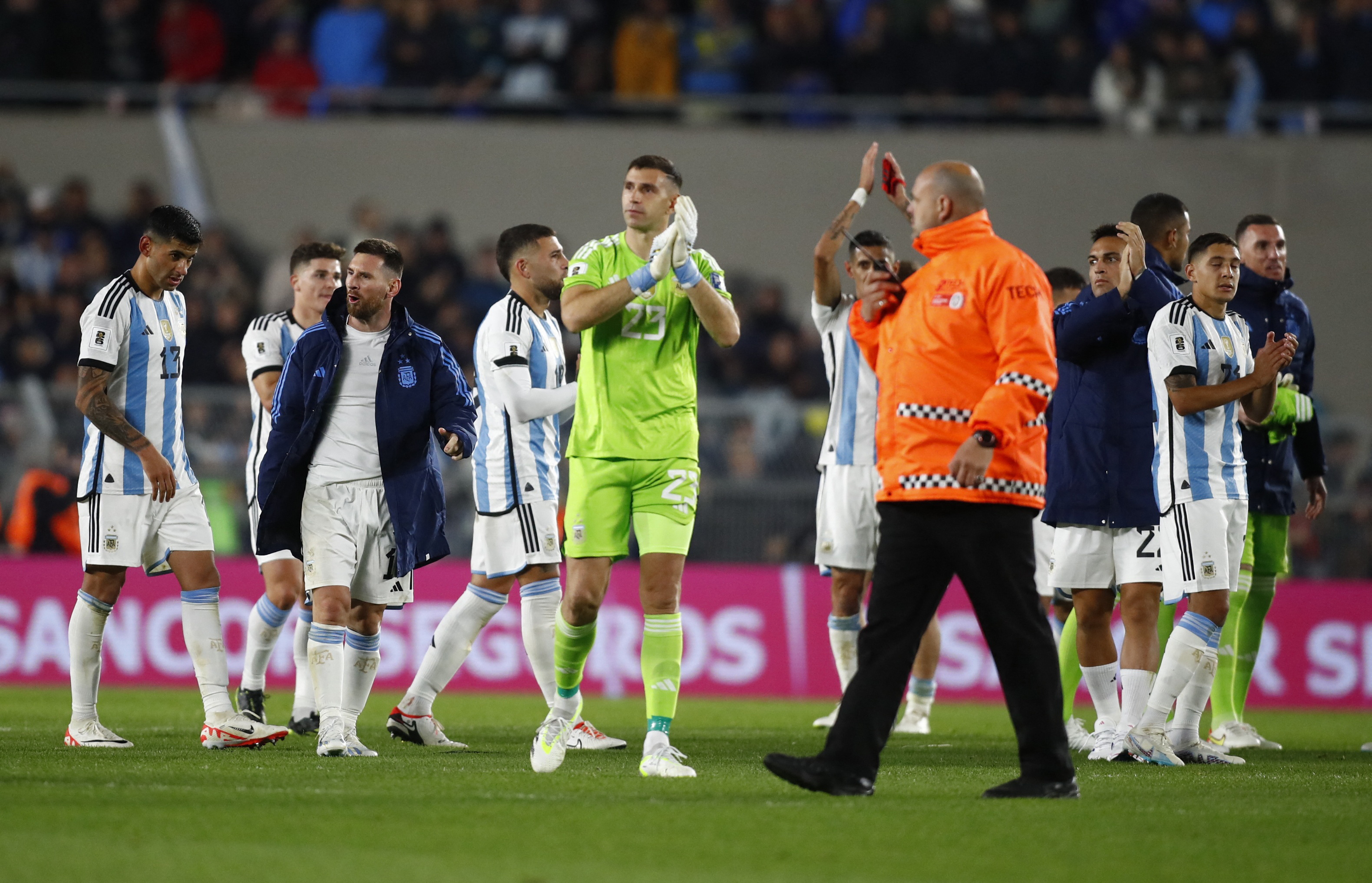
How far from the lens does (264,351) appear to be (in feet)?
32.6

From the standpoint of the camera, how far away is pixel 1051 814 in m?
6.16

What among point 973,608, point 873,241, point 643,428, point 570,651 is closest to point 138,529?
point 570,651

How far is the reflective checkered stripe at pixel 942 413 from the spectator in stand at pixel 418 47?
14848 mm

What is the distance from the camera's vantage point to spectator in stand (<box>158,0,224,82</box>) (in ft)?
→ 66.1

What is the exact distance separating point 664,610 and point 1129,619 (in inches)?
107

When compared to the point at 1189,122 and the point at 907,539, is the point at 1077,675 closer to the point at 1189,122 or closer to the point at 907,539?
the point at 907,539

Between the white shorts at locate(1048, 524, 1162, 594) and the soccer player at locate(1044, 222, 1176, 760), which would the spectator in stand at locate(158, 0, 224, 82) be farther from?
the white shorts at locate(1048, 524, 1162, 594)

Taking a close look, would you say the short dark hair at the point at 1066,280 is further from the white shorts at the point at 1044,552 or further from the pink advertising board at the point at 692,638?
the pink advertising board at the point at 692,638

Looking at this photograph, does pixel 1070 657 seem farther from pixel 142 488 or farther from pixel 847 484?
pixel 142 488

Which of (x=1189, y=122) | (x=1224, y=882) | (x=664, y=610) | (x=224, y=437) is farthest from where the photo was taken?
(x=1189, y=122)

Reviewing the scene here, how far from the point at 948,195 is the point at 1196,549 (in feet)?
9.16

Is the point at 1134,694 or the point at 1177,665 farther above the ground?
the point at 1177,665

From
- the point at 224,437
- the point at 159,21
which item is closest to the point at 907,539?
the point at 224,437

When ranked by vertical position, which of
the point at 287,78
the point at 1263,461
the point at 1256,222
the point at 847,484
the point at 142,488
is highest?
the point at 287,78
